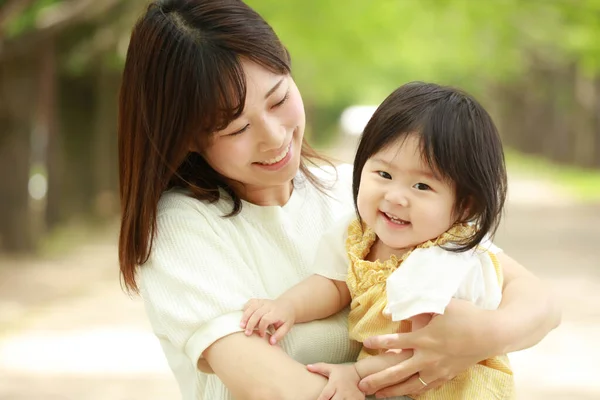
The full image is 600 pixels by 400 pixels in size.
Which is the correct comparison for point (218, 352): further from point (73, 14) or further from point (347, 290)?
point (73, 14)

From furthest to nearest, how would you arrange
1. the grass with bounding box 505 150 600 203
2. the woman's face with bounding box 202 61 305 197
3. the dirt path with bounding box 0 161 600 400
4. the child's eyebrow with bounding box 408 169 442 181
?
1. the grass with bounding box 505 150 600 203
2. the dirt path with bounding box 0 161 600 400
3. the woman's face with bounding box 202 61 305 197
4. the child's eyebrow with bounding box 408 169 442 181

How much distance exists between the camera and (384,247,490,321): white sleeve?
2135 mm

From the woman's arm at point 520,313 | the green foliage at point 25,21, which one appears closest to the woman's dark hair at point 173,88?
the woman's arm at point 520,313

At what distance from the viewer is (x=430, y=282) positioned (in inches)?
85.0

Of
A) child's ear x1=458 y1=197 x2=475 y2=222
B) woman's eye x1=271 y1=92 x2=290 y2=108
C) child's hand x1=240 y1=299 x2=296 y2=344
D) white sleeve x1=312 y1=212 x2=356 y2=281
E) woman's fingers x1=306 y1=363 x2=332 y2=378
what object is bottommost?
woman's fingers x1=306 y1=363 x2=332 y2=378

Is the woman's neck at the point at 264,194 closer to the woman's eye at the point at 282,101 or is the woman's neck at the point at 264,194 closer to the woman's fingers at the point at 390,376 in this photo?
the woman's eye at the point at 282,101

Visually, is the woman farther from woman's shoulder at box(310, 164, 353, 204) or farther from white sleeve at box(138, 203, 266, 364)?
woman's shoulder at box(310, 164, 353, 204)

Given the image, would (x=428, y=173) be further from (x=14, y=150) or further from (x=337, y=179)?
(x=14, y=150)

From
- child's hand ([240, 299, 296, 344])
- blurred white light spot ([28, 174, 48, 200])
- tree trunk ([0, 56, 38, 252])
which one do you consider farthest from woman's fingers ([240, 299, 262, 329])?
→ blurred white light spot ([28, 174, 48, 200])

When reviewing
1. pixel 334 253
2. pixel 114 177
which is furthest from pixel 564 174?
pixel 334 253

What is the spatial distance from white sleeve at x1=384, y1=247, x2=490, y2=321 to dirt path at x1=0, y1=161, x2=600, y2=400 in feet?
11.5

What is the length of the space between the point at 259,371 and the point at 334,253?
0.42 meters

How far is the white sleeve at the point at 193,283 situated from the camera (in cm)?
225

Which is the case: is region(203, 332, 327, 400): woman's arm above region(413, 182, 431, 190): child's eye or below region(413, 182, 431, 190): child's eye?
below
